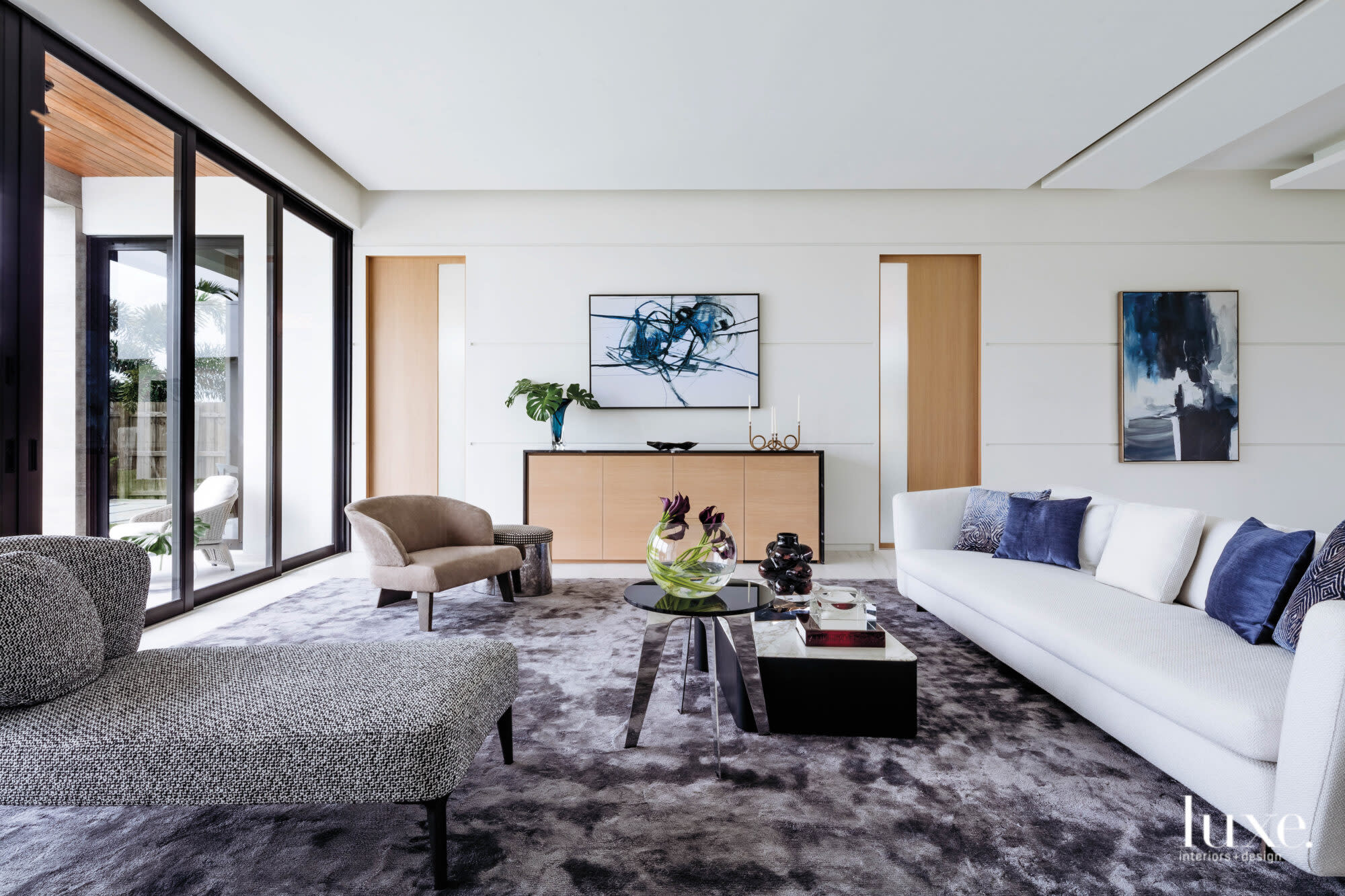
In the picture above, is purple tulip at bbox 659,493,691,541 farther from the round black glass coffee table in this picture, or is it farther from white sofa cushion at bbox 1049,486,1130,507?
white sofa cushion at bbox 1049,486,1130,507

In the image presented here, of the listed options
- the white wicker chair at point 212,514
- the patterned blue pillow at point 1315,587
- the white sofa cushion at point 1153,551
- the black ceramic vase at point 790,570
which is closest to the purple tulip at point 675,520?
the black ceramic vase at point 790,570

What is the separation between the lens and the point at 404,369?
5422mm

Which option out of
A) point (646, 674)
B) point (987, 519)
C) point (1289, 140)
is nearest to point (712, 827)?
point (646, 674)

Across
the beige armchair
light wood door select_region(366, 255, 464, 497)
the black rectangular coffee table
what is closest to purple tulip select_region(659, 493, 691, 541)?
the black rectangular coffee table

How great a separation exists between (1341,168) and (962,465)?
123 inches

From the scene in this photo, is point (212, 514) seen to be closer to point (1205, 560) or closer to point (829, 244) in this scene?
point (829, 244)

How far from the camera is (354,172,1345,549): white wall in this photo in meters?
5.09

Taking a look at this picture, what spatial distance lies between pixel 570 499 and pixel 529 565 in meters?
1.03

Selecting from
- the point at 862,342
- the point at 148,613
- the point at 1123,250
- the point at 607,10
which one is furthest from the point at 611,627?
the point at 1123,250

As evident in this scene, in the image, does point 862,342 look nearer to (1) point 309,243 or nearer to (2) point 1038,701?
(2) point 1038,701

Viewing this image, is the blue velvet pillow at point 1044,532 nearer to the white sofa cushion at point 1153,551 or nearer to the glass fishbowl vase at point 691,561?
the white sofa cushion at point 1153,551

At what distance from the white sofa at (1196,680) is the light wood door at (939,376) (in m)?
2.21

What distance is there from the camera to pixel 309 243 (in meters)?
4.90

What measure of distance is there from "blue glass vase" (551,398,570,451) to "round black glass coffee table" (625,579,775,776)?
3024mm
